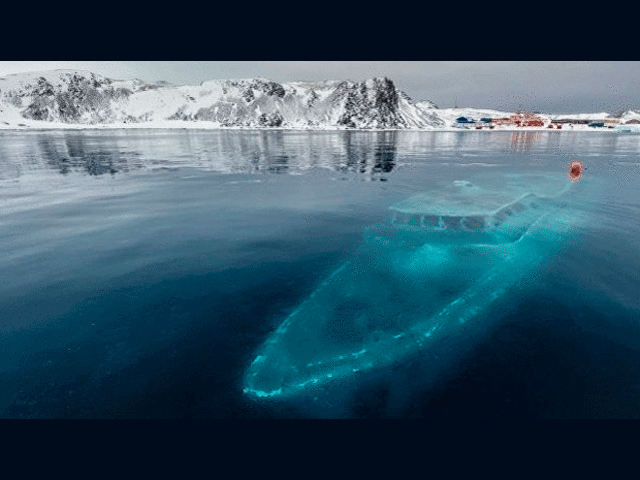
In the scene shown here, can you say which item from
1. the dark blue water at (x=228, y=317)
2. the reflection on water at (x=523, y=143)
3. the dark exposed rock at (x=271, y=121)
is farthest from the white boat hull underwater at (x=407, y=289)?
the dark exposed rock at (x=271, y=121)

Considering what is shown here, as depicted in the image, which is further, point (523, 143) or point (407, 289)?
point (523, 143)

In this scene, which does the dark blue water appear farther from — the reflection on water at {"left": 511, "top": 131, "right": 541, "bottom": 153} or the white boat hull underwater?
the reflection on water at {"left": 511, "top": 131, "right": 541, "bottom": 153}

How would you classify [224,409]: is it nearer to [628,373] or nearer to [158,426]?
[158,426]

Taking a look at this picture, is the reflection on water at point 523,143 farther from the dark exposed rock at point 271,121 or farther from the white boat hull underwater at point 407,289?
the dark exposed rock at point 271,121

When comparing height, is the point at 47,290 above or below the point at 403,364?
above

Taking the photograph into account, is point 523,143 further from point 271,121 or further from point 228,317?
point 271,121

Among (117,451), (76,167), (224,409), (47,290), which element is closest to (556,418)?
Result: (224,409)

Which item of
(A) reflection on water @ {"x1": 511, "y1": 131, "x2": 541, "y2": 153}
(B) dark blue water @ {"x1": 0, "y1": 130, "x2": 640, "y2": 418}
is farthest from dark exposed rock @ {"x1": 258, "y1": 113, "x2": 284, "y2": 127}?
(B) dark blue water @ {"x1": 0, "y1": 130, "x2": 640, "y2": 418}

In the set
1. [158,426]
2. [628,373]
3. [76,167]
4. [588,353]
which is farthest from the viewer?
[76,167]

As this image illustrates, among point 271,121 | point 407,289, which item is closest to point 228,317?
point 407,289
